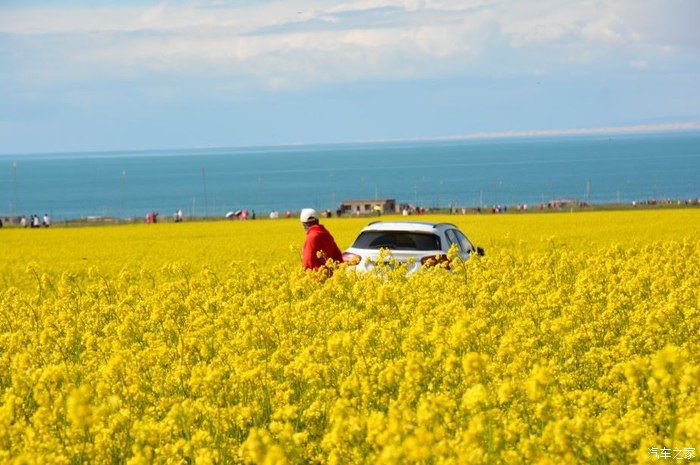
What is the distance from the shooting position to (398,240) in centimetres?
1692

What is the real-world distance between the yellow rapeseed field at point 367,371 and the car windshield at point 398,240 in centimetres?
137

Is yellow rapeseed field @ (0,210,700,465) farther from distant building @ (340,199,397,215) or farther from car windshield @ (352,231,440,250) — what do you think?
distant building @ (340,199,397,215)

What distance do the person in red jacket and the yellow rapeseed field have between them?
73 centimetres

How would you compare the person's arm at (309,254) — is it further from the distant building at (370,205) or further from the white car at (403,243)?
the distant building at (370,205)

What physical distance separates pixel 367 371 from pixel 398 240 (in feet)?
30.1

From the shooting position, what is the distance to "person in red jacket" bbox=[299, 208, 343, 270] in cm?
1480

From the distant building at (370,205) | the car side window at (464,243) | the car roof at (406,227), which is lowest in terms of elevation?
the distant building at (370,205)

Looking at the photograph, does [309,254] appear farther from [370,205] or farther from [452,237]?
[370,205]

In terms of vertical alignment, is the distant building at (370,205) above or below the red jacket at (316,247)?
below

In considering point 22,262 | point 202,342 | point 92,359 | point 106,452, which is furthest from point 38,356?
point 22,262

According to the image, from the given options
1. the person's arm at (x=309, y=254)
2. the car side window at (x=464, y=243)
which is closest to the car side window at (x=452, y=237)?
the car side window at (x=464, y=243)

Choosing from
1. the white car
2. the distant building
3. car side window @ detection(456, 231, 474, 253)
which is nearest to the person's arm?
the white car

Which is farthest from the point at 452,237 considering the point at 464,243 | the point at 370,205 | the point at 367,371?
the point at 370,205

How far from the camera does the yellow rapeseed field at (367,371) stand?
5586 millimetres
